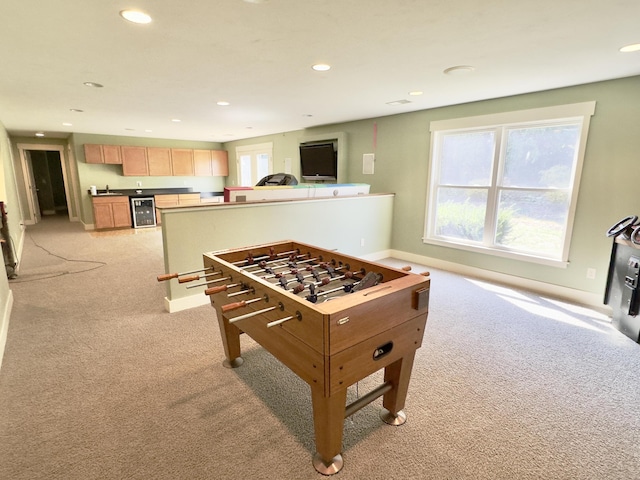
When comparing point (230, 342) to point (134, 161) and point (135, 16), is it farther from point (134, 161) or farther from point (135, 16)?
point (134, 161)

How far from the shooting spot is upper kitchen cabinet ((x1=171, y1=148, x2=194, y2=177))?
27.2 ft

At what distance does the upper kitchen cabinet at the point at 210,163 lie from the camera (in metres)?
8.70

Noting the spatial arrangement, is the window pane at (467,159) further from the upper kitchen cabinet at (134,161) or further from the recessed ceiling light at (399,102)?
the upper kitchen cabinet at (134,161)

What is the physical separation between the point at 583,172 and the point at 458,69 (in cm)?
182

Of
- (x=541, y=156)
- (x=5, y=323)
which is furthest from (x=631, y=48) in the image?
(x=5, y=323)

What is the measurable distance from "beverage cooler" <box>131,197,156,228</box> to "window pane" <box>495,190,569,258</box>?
7.57 meters

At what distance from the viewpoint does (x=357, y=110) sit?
450 cm

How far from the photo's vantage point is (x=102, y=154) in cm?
728

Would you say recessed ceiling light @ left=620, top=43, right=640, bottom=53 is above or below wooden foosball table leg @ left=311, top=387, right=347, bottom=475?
above

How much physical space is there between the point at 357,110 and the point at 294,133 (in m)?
2.46

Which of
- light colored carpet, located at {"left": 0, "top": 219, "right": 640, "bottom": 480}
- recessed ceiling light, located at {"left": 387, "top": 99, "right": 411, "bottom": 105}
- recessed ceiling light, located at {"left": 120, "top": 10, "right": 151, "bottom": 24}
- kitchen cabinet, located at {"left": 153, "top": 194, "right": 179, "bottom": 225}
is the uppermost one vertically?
recessed ceiling light, located at {"left": 387, "top": 99, "right": 411, "bottom": 105}

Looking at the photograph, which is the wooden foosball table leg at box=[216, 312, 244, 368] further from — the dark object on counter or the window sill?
the window sill

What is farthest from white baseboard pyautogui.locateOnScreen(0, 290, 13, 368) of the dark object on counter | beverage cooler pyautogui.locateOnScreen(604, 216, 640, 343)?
beverage cooler pyautogui.locateOnScreen(604, 216, 640, 343)

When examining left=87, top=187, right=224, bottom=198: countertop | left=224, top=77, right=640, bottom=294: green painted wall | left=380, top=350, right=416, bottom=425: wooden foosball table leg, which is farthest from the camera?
left=87, top=187, right=224, bottom=198: countertop
